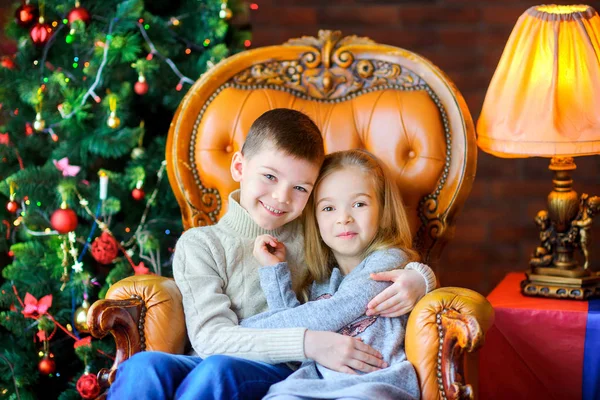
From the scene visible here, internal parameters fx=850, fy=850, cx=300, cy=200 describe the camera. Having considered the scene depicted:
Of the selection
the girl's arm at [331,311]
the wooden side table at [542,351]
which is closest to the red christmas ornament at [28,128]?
the girl's arm at [331,311]

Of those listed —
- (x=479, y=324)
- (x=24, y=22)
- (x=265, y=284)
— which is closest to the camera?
(x=479, y=324)

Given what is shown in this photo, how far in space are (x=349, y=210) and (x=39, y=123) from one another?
123 centimetres

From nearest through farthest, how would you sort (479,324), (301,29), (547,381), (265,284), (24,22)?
(479,324) → (265,284) → (547,381) → (24,22) → (301,29)

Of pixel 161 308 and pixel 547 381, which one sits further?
pixel 547 381

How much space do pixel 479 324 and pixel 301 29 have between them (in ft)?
6.95

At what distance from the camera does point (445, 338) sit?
206cm

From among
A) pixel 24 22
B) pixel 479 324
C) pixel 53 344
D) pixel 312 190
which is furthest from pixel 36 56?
pixel 479 324

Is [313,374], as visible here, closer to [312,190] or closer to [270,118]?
[312,190]

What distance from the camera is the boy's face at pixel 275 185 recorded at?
225cm

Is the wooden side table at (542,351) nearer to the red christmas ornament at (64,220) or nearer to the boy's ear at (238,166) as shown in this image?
the boy's ear at (238,166)

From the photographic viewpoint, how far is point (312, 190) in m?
2.36

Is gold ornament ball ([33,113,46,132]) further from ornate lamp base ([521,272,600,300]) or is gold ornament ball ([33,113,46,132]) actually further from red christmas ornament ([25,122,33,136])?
ornate lamp base ([521,272,600,300])

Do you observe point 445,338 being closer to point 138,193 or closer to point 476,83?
point 138,193

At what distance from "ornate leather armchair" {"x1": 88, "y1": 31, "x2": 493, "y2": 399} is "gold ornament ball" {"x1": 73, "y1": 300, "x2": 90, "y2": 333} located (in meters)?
0.54
